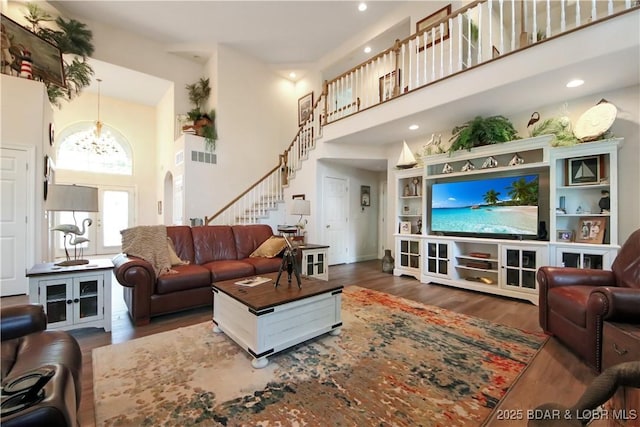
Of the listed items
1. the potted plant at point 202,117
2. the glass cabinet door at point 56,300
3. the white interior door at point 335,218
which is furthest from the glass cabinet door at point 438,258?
the potted plant at point 202,117

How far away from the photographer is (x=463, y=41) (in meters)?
4.23

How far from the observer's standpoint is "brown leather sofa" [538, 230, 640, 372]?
71.1 inches

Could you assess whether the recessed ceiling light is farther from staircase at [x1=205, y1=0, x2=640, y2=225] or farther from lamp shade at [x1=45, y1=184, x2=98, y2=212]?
lamp shade at [x1=45, y1=184, x2=98, y2=212]

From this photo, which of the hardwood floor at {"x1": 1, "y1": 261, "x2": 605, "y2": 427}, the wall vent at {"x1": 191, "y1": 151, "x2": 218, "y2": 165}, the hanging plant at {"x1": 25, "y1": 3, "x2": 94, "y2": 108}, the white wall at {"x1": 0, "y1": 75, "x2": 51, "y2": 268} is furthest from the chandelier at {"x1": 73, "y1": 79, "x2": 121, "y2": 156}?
the hardwood floor at {"x1": 1, "y1": 261, "x2": 605, "y2": 427}

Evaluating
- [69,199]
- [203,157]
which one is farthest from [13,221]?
[203,157]

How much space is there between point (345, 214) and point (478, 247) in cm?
292

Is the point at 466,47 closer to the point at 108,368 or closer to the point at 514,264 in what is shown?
the point at 514,264

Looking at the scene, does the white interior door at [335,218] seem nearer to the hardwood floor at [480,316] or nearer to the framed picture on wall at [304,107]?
the hardwood floor at [480,316]

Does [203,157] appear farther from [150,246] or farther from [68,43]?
[150,246]

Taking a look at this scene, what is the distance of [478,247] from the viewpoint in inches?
172

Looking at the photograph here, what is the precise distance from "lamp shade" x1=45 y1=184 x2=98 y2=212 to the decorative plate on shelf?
524 centimetres

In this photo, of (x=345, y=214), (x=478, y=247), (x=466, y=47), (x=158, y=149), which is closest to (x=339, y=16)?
(x=466, y=47)

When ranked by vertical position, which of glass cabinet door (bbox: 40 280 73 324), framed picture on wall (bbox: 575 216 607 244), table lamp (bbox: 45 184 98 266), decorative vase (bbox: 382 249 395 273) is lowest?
decorative vase (bbox: 382 249 395 273)

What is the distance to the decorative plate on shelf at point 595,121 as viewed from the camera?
3.09 m
